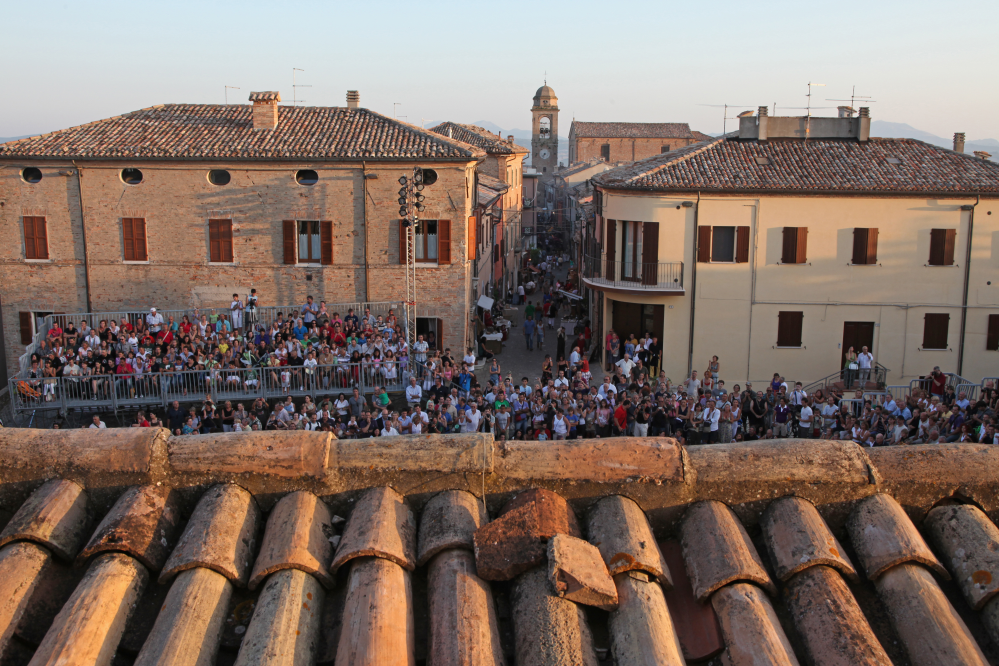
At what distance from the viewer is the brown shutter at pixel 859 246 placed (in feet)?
83.9

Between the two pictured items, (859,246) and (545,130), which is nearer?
(859,246)

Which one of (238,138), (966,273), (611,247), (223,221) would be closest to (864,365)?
(966,273)

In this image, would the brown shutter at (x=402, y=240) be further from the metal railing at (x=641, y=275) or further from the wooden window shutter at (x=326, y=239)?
the metal railing at (x=641, y=275)

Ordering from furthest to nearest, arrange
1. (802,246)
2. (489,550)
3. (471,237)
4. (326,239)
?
(471,237), (326,239), (802,246), (489,550)

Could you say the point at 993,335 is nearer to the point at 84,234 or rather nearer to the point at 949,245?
the point at 949,245

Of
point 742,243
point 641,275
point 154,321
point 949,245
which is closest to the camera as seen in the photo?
point 154,321

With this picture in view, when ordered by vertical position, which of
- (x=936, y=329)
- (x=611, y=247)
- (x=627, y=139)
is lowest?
(x=936, y=329)

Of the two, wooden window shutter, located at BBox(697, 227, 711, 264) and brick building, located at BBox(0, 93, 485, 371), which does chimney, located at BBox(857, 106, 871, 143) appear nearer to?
wooden window shutter, located at BBox(697, 227, 711, 264)

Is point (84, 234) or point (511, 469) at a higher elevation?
point (84, 234)

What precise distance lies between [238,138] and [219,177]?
51.3 inches

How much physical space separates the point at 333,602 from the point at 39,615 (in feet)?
4.85

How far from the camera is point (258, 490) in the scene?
5379mm

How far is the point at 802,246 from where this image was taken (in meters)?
25.7

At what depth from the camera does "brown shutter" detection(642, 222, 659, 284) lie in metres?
26.0
